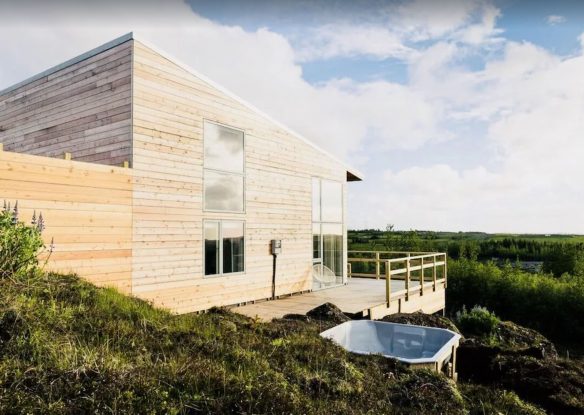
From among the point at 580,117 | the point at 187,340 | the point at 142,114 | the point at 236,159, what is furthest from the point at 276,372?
the point at 580,117

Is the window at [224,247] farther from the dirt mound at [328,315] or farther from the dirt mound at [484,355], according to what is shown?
the dirt mound at [484,355]

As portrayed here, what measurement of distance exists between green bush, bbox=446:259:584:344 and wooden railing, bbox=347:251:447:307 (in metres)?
1.03

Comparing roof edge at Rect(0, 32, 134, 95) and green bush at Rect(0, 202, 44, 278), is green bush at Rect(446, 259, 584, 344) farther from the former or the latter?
green bush at Rect(0, 202, 44, 278)

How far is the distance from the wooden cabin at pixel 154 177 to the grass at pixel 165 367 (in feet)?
5.19

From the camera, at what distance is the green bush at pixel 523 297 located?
1523cm

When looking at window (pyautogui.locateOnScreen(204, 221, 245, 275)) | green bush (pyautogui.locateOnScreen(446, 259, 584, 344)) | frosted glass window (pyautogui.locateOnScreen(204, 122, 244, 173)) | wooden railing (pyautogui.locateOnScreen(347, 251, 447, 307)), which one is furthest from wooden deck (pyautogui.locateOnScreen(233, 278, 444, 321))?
green bush (pyautogui.locateOnScreen(446, 259, 584, 344))

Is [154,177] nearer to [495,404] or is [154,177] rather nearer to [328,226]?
[328,226]

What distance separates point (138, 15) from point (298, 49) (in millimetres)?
5278

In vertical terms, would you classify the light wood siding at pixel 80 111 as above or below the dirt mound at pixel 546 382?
above

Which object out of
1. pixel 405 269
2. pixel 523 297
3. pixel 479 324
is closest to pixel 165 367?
pixel 405 269

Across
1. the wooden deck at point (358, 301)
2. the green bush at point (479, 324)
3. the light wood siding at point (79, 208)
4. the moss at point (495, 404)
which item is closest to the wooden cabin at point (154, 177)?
the light wood siding at point (79, 208)

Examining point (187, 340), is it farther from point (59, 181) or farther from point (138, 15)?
point (59, 181)

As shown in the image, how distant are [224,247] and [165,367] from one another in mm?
5543

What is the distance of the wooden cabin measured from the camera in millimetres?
6391
